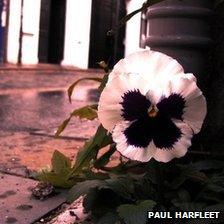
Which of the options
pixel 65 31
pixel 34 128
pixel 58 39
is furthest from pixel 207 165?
pixel 58 39

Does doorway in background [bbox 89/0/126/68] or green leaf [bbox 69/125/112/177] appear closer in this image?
green leaf [bbox 69/125/112/177]

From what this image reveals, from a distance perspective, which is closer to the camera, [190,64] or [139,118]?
[139,118]

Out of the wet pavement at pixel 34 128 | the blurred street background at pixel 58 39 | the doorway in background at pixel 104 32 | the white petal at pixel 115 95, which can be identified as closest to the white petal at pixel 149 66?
the white petal at pixel 115 95

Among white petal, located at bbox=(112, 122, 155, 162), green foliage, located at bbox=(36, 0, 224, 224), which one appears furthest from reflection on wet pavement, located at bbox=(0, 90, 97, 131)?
white petal, located at bbox=(112, 122, 155, 162)

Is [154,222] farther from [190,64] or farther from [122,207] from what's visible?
[190,64]

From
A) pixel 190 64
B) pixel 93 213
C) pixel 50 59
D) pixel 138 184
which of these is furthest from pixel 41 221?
pixel 50 59

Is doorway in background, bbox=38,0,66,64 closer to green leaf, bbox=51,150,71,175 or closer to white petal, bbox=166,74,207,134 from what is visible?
green leaf, bbox=51,150,71,175
